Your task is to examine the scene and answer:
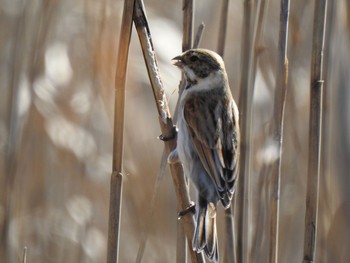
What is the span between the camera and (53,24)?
2.78 metres

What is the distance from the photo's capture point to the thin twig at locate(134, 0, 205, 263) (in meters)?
1.81

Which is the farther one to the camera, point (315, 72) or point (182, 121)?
point (182, 121)

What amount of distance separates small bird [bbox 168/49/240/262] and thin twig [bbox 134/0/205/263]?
0.08 metres

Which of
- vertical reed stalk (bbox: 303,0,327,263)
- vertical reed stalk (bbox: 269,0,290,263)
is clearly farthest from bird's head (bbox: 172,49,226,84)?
vertical reed stalk (bbox: 303,0,327,263)

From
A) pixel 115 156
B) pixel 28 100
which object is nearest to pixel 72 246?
pixel 28 100

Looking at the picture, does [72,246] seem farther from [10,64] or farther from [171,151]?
[171,151]

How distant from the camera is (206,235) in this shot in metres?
1.95

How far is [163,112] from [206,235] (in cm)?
37

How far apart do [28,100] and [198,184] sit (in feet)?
2.84

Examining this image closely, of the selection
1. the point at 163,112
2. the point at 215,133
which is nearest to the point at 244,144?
the point at 215,133

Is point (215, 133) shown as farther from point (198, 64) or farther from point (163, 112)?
point (163, 112)

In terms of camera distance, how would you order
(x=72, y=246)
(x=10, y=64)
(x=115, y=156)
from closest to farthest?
(x=115, y=156) → (x=10, y=64) → (x=72, y=246)

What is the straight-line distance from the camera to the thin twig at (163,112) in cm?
181

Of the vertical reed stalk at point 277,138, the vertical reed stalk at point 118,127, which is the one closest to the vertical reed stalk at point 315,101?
the vertical reed stalk at point 277,138
